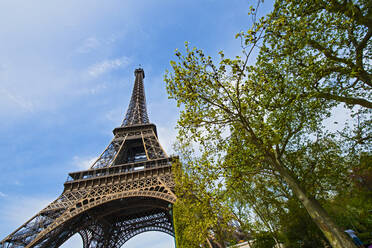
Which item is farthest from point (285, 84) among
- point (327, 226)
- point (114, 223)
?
point (114, 223)

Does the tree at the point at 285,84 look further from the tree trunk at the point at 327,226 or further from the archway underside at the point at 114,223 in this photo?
the archway underside at the point at 114,223

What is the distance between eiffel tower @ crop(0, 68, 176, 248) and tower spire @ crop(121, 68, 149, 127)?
4.98 metres

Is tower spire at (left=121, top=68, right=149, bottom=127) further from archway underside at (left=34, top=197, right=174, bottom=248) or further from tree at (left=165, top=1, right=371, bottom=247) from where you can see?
tree at (left=165, top=1, right=371, bottom=247)

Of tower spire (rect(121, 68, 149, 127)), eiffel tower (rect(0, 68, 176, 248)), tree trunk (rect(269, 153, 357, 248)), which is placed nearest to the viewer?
tree trunk (rect(269, 153, 357, 248))

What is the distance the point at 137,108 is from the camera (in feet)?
134

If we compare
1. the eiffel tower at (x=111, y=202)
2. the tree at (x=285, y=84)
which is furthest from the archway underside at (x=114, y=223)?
the tree at (x=285, y=84)

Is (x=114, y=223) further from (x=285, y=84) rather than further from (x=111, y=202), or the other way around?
(x=285, y=84)

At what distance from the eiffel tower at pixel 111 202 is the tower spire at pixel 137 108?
4977 millimetres

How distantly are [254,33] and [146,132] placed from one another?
2917 centimetres

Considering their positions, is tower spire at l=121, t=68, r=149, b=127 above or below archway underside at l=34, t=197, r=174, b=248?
above

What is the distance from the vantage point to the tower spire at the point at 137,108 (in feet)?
122

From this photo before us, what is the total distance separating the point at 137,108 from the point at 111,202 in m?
23.5

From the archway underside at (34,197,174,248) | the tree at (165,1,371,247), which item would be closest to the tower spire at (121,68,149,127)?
the archway underside at (34,197,174,248)

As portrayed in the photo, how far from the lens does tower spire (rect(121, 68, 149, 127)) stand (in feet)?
122
